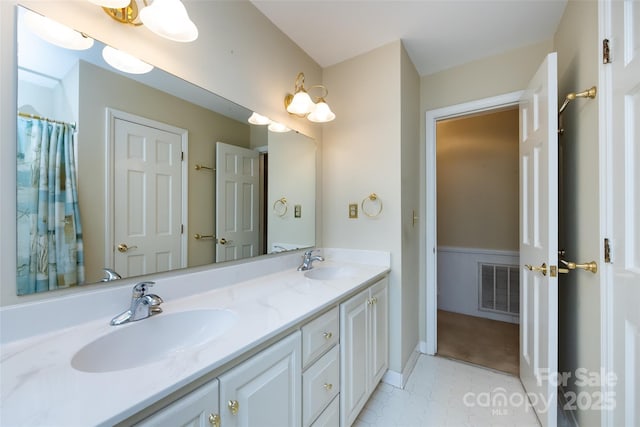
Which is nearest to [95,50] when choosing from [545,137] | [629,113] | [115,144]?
[115,144]

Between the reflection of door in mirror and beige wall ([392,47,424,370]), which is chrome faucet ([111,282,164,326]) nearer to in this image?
the reflection of door in mirror

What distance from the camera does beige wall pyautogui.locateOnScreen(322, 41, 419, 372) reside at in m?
1.81

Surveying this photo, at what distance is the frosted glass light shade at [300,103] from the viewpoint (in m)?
1.68

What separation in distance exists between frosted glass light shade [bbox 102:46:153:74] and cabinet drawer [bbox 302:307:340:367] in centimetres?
122

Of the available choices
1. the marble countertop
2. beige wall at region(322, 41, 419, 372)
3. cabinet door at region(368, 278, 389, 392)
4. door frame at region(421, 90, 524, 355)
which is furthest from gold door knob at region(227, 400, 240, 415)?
door frame at region(421, 90, 524, 355)

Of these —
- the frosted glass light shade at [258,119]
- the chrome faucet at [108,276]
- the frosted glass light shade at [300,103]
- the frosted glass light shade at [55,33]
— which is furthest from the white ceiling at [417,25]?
the chrome faucet at [108,276]

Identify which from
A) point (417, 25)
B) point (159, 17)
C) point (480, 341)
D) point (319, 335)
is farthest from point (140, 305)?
point (480, 341)

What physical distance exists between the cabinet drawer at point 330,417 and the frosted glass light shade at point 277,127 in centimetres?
155

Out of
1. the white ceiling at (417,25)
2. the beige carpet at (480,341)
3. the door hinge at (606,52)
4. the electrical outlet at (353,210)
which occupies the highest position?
the white ceiling at (417,25)

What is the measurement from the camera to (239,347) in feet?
2.34

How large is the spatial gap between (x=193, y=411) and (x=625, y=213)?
58.6 inches

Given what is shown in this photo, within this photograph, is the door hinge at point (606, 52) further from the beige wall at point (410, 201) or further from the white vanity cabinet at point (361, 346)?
the white vanity cabinet at point (361, 346)

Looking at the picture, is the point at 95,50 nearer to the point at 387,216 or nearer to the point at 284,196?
the point at 284,196

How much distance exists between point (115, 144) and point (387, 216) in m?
1.56
